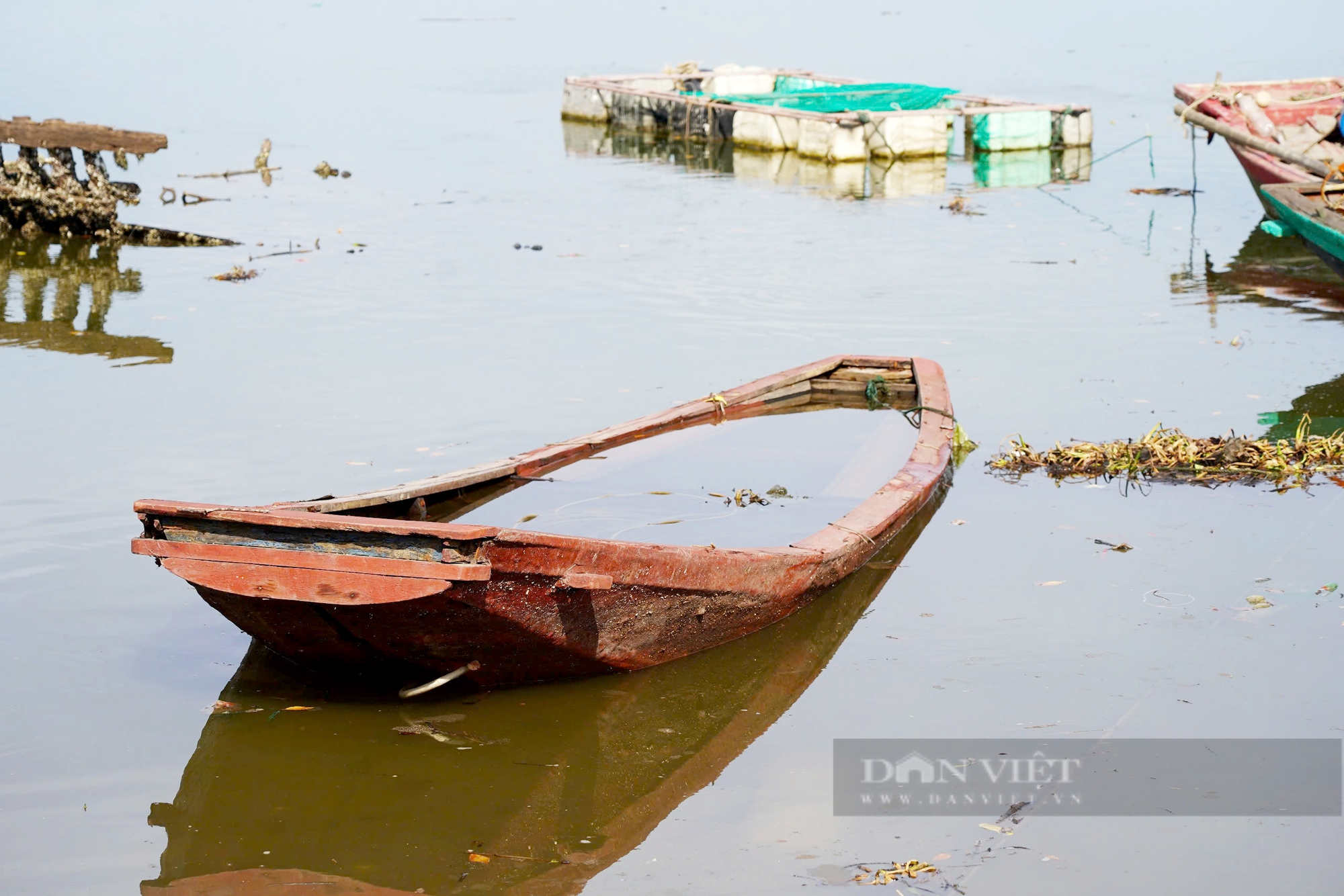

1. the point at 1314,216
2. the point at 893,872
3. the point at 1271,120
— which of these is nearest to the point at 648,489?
the point at 893,872

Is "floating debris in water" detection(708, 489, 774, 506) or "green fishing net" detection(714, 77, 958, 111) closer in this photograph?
"floating debris in water" detection(708, 489, 774, 506)

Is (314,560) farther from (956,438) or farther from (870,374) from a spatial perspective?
(870,374)

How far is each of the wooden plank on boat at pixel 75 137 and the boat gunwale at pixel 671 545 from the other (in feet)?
29.1

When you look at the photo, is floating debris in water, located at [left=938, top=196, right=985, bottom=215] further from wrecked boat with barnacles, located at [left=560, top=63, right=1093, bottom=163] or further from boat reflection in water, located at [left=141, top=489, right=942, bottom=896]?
boat reflection in water, located at [left=141, top=489, right=942, bottom=896]

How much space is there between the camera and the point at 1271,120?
15.5 meters

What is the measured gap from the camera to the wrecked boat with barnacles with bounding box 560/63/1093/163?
806 inches

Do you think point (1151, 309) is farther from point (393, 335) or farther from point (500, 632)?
point (500, 632)

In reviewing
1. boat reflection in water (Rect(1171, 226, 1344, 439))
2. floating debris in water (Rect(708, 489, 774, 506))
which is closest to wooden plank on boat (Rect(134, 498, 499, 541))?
floating debris in water (Rect(708, 489, 774, 506))

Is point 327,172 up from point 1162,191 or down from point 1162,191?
up

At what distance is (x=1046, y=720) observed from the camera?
4953 millimetres

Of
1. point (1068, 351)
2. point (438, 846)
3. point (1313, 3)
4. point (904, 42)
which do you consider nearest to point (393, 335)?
point (1068, 351)

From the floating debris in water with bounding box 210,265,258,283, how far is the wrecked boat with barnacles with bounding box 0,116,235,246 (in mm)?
1612

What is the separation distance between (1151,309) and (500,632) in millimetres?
8377

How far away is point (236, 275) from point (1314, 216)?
950 centimetres
